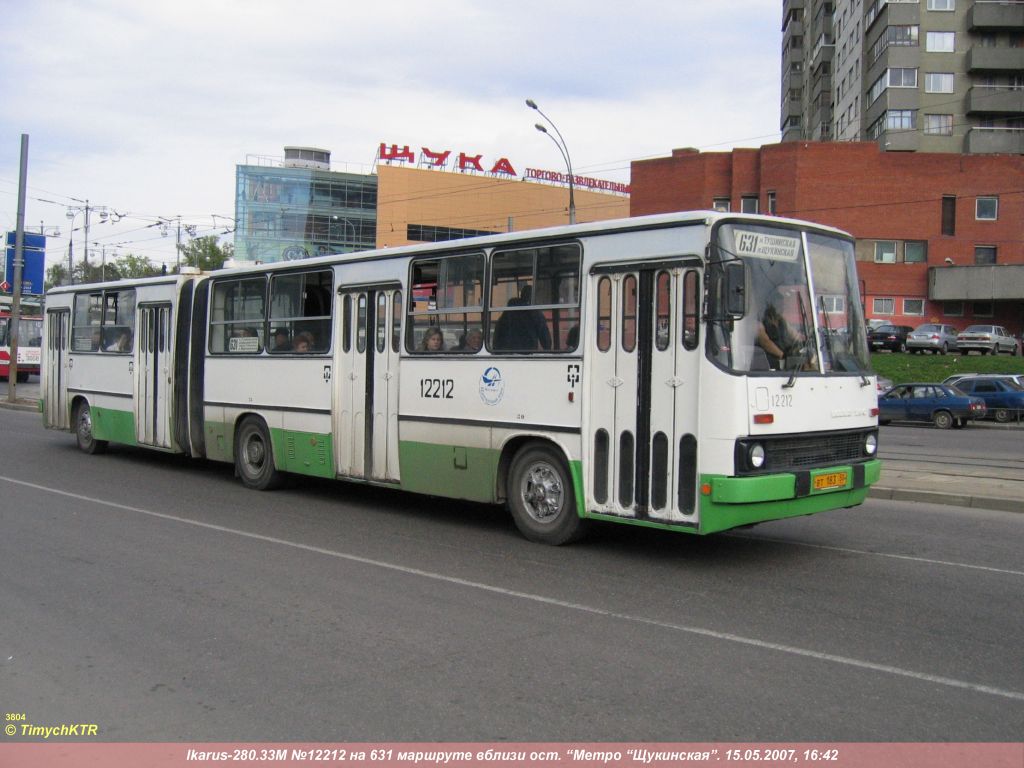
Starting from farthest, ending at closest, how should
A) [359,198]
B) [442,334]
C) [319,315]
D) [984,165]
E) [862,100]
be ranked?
1. [359,198]
2. [862,100]
3. [984,165]
4. [319,315]
5. [442,334]

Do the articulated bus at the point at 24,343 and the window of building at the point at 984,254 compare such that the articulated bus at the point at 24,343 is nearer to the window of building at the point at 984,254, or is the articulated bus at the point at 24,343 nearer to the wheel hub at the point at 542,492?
the wheel hub at the point at 542,492

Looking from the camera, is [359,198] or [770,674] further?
[359,198]

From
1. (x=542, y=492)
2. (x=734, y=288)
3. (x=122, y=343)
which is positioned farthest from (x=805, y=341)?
(x=122, y=343)

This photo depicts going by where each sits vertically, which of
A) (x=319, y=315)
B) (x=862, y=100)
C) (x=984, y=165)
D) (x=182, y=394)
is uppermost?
(x=862, y=100)

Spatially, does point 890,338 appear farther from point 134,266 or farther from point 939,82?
point 134,266

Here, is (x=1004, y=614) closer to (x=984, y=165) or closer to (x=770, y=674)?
(x=770, y=674)

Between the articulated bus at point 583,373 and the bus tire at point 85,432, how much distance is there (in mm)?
5264

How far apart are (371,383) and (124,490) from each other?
3.96 m

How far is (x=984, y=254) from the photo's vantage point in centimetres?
5703

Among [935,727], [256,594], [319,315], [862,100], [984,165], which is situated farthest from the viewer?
[862,100]

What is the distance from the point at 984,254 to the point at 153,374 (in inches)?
2137

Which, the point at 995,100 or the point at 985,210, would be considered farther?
the point at 995,100

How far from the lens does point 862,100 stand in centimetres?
6931
